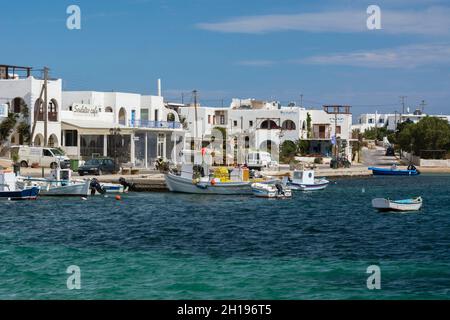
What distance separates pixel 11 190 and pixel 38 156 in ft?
58.4

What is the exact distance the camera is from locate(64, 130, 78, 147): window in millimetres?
75100

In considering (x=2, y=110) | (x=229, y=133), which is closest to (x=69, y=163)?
(x=2, y=110)

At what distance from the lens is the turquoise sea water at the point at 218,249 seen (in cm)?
2325

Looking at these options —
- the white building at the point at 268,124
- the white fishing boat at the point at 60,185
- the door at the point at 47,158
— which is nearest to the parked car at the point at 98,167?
the door at the point at 47,158

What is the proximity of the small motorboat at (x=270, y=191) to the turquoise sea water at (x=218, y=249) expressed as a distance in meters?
2.45

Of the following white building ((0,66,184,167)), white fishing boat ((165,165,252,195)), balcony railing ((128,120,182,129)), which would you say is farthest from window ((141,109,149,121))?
white fishing boat ((165,165,252,195))

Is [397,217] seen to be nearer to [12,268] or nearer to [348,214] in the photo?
[348,214]

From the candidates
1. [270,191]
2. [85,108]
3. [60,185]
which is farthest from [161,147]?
[60,185]

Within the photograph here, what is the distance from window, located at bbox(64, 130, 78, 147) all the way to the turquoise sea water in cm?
2219

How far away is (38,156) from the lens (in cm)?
6700

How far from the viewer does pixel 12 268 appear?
26484mm

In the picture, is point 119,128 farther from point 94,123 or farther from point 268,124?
point 268,124

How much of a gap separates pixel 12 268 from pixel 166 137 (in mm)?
57885
